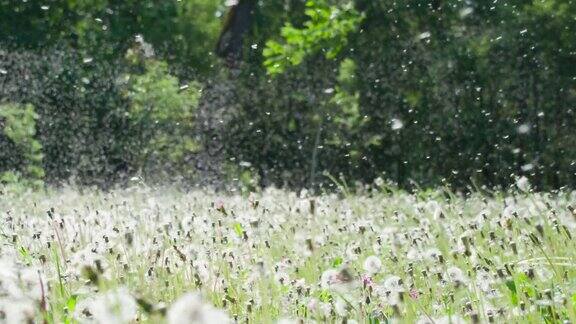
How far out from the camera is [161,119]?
19.4 m

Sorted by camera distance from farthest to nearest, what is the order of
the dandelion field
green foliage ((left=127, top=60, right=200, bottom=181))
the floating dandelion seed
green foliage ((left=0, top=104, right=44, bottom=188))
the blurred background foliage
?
green foliage ((left=127, top=60, right=200, bottom=181)) → the blurred background foliage → green foliage ((left=0, top=104, right=44, bottom=188)) → the floating dandelion seed → the dandelion field

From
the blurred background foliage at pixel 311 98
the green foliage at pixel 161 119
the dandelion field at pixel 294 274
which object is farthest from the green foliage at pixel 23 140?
the dandelion field at pixel 294 274

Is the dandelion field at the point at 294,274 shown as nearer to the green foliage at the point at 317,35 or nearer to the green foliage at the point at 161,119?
the green foliage at the point at 317,35

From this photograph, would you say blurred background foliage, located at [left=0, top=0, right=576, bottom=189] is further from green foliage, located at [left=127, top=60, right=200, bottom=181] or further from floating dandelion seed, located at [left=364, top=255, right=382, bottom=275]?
floating dandelion seed, located at [left=364, top=255, right=382, bottom=275]

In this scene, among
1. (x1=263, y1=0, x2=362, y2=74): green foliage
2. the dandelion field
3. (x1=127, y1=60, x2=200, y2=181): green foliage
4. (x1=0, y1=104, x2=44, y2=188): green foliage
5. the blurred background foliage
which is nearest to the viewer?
the dandelion field

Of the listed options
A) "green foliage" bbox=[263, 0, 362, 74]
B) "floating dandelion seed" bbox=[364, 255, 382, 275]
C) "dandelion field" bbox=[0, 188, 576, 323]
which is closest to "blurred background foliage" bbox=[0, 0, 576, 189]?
"green foliage" bbox=[263, 0, 362, 74]

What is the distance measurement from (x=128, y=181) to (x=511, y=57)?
22.7 ft

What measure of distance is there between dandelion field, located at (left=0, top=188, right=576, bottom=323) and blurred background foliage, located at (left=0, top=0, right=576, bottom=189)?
10096 mm

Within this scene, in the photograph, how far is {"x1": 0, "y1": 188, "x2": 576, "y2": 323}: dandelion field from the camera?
216 cm

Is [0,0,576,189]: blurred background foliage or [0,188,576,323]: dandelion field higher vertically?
[0,0,576,189]: blurred background foliage

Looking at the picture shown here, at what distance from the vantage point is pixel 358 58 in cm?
1850

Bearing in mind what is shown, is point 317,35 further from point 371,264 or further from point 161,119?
point 371,264

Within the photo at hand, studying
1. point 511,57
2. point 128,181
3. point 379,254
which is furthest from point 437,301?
point 128,181

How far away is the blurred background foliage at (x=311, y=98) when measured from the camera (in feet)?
51.1
